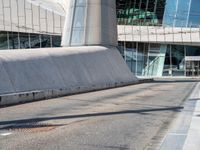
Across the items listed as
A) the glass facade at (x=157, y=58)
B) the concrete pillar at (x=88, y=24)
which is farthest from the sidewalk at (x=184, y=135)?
the glass facade at (x=157, y=58)

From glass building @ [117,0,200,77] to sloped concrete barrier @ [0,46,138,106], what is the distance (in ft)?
89.0

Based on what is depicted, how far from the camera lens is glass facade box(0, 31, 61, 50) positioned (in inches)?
2532

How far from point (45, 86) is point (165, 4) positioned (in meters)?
48.0

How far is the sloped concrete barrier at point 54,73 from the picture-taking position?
21938 millimetres

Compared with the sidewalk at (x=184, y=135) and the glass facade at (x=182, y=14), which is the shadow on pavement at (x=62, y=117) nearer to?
the sidewalk at (x=184, y=135)

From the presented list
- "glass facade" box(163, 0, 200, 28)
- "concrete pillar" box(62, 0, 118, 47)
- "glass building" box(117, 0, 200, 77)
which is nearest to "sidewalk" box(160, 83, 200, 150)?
"concrete pillar" box(62, 0, 118, 47)

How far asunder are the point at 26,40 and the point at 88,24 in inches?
1026

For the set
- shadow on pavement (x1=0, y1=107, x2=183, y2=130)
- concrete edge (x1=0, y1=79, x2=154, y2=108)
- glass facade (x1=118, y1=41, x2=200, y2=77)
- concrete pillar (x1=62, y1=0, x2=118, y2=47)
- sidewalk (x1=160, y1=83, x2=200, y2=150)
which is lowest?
glass facade (x1=118, y1=41, x2=200, y2=77)

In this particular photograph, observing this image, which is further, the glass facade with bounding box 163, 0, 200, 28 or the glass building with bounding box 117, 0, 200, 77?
the glass facade with bounding box 163, 0, 200, 28

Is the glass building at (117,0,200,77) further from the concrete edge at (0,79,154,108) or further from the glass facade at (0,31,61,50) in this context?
the concrete edge at (0,79,154,108)

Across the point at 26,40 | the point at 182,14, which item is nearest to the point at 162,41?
the point at 182,14

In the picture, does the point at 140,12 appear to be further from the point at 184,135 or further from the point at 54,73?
the point at 184,135

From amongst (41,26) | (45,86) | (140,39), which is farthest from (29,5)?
(45,86)

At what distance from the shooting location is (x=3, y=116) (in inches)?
595
